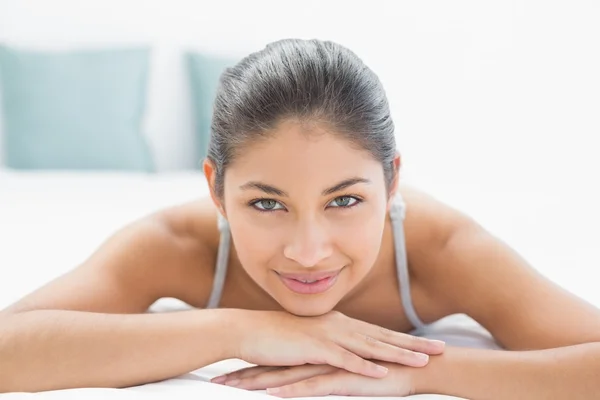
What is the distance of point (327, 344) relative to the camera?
1152 millimetres

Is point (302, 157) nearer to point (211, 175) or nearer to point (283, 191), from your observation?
point (283, 191)

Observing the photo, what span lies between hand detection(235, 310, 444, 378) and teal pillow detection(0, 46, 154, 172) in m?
2.07

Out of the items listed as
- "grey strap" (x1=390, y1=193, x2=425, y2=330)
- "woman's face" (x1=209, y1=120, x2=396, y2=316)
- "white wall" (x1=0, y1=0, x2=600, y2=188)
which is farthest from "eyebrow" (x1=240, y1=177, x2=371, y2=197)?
"white wall" (x1=0, y1=0, x2=600, y2=188)

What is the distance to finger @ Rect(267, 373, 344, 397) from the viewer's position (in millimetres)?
1101

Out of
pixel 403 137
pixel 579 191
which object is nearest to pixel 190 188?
pixel 403 137

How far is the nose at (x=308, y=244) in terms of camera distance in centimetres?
110

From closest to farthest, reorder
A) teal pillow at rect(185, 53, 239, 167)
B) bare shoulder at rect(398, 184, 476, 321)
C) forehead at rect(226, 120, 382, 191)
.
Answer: forehead at rect(226, 120, 382, 191) < bare shoulder at rect(398, 184, 476, 321) < teal pillow at rect(185, 53, 239, 167)

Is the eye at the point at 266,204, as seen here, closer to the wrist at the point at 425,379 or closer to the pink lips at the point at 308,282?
the pink lips at the point at 308,282

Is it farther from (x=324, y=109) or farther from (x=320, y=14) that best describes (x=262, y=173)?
(x=320, y=14)

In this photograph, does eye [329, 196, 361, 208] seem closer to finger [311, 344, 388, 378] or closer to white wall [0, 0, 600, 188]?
finger [311, 344, 388, 378]

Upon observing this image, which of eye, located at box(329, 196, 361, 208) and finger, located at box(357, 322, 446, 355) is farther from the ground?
eye, located at box(329, 196, 361, 208)

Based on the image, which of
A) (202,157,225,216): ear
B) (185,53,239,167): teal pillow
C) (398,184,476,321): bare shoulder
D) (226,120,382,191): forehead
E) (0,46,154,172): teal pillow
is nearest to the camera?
(226,120,382,191): forehead

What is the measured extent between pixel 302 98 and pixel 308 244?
0.23 m

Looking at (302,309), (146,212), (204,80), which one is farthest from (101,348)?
(204,80)
